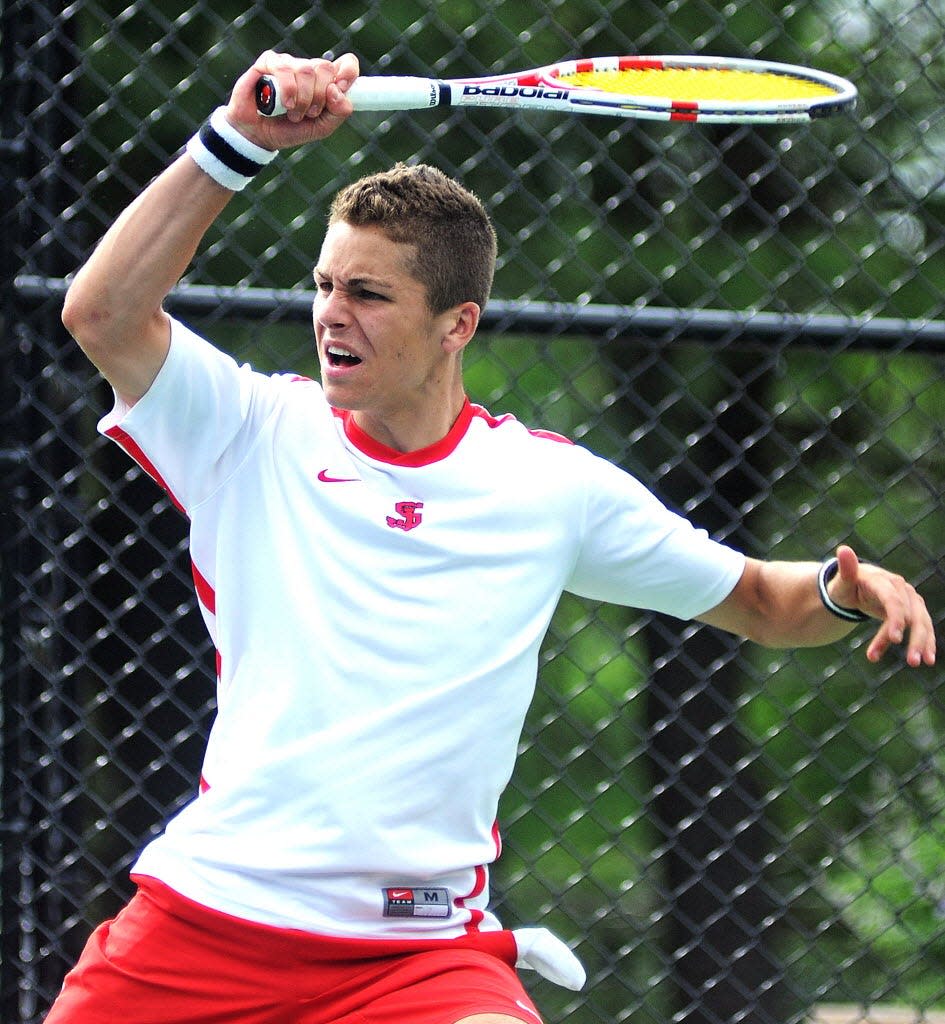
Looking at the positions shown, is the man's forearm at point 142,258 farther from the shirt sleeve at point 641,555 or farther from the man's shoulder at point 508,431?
the shirt sleeve at point 641,555

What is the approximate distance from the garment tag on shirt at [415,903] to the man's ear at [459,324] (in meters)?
0.74

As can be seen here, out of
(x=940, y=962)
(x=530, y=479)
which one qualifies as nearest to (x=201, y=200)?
(x=530, y=479)

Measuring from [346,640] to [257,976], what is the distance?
435mm

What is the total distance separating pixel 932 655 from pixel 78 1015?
1.19 m

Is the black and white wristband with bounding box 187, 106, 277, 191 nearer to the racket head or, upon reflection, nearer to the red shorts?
the racket head

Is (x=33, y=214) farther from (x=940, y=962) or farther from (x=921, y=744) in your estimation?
(x=940, y=962)

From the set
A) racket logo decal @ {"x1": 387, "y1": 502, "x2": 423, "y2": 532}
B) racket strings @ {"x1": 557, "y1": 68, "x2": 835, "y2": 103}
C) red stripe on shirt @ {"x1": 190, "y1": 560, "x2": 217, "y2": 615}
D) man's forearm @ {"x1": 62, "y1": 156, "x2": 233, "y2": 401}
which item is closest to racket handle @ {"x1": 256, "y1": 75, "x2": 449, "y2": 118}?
man's forearm @ {"x1": 62, "y1": 156, "x2": 233, "y2": 401}

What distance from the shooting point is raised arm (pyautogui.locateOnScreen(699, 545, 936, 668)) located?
2074 millimetres

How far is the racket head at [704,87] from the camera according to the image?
2.31 m

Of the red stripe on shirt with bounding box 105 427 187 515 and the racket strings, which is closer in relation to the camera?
the red stripe on shirt with bounding box 105 427 187 515

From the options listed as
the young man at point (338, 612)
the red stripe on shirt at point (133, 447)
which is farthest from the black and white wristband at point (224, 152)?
the red stripe on shirt at point (133, 447)

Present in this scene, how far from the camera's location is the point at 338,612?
205 cm

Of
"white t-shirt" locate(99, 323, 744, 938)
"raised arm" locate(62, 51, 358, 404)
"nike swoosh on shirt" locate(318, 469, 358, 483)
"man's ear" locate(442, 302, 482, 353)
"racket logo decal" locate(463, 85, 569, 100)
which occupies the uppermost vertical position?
"raised arm" locate(62, 51, 358, 404)

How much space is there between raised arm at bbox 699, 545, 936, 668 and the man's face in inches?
22.5
